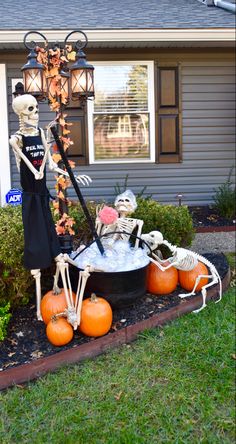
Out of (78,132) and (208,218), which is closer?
(208,218)

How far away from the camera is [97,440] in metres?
2.23

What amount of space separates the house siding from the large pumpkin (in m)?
3.61

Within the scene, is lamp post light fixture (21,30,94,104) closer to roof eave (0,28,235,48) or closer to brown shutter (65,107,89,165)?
roof eave (0,28,235,48)

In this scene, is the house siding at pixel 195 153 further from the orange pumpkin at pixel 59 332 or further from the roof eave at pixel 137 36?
the orange pumpkin at pixel 59 332

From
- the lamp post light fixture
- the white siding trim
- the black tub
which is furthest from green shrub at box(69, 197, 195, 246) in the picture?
the white siding trim

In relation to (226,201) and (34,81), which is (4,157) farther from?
(34,81)

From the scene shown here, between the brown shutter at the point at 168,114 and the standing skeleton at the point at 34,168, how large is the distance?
4184mm

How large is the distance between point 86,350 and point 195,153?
194 inches

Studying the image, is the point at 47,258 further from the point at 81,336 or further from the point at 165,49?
the point at 165,49

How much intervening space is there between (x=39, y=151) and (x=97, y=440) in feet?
5.51

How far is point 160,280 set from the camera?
11.7 ft

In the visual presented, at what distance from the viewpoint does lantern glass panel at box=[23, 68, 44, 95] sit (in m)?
3.07

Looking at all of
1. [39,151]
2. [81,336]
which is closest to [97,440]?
[81,336]

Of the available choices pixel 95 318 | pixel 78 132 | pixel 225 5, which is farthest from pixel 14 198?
pixel 225 5
